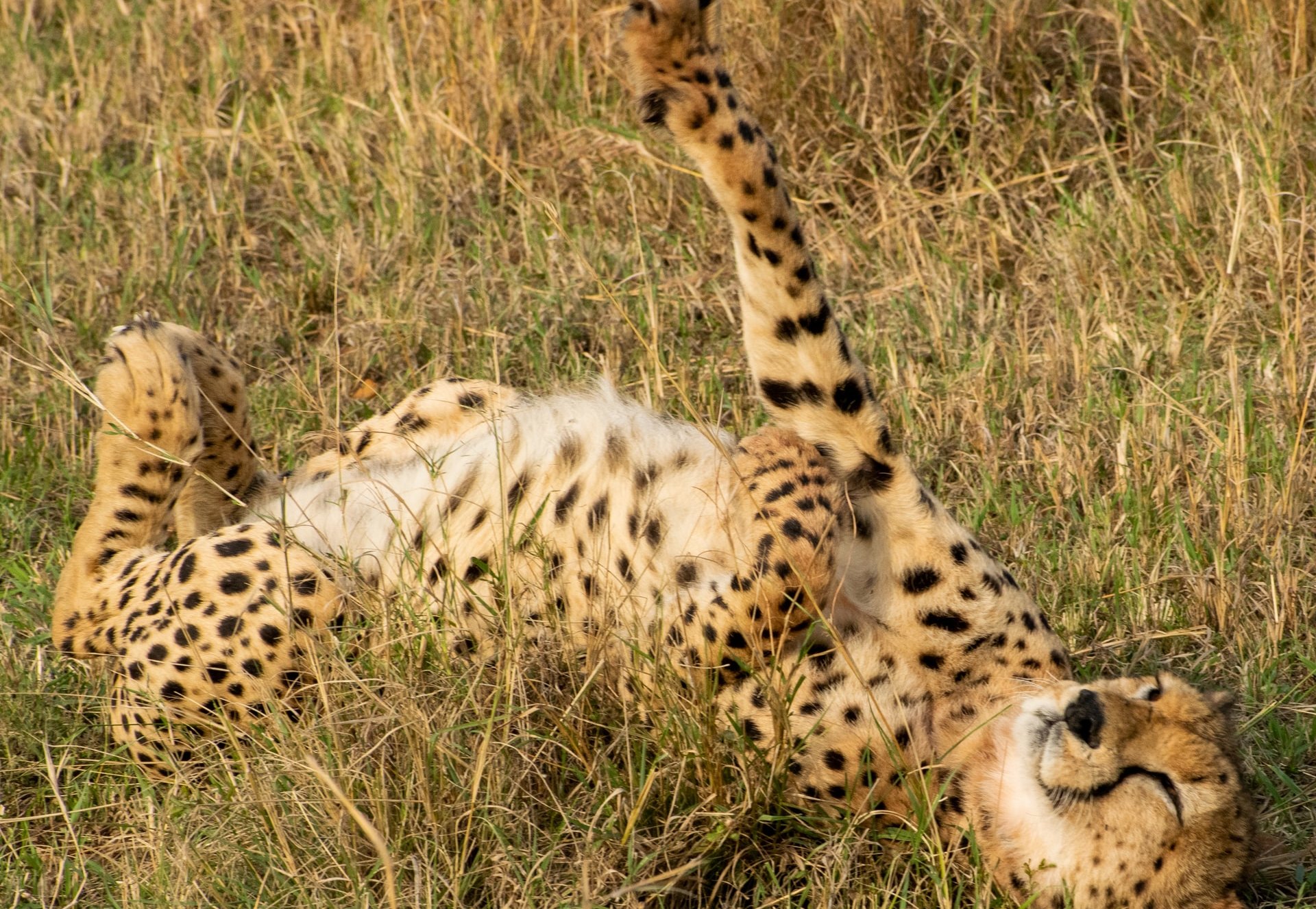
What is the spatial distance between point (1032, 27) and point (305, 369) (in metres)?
2.43

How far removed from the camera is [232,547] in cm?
312

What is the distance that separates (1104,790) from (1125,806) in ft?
0.15

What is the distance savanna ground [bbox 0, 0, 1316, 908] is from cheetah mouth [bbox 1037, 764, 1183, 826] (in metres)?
0.23

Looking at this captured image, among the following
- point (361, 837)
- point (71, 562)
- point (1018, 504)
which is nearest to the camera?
point (361, 837)

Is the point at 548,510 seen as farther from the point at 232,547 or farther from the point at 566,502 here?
the point at 232,547

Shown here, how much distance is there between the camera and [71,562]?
333 cm

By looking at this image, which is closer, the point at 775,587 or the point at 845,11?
the point at 775,587

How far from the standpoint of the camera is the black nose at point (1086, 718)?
253cm

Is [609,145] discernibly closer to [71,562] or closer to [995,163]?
[995,163]

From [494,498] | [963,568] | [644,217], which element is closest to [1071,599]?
[963,568]

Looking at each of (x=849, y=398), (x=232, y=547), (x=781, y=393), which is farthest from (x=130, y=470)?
(x=849, y=398)

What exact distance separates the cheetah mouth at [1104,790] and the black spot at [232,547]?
165 centimetres

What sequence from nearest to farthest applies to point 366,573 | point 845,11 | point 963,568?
point 963,568 → point 366,573 → point 845,11

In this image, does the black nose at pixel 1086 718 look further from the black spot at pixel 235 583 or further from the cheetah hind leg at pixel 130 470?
the cheetah hind leg at pixel 130 470
